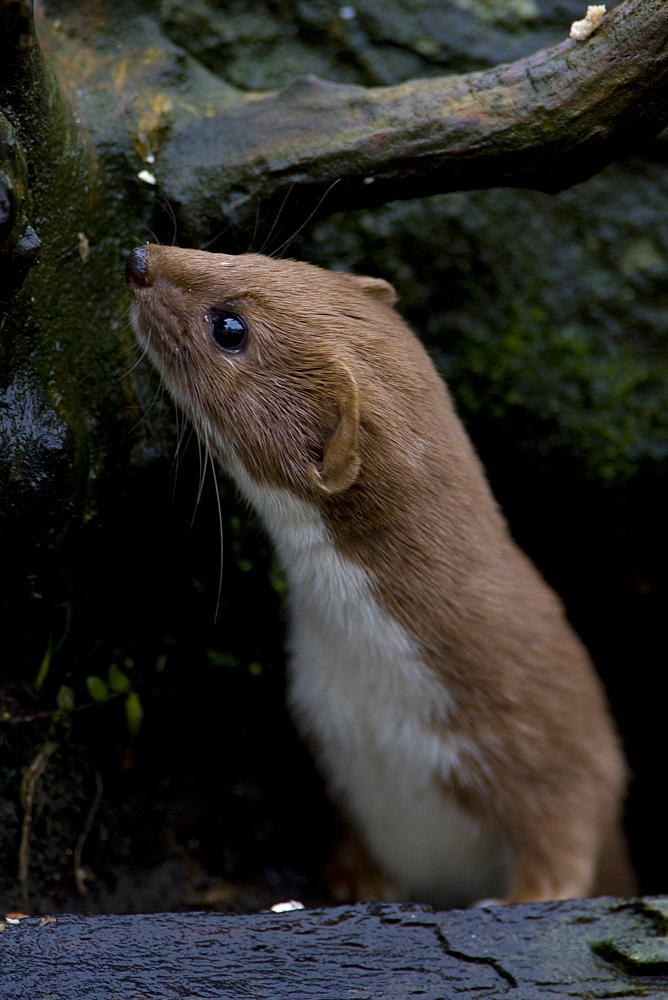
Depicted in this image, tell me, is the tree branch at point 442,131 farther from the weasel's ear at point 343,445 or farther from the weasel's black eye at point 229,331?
the weasel's ear at point 343,445

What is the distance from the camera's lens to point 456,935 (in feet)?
8.71

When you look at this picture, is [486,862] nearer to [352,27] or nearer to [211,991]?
[211,991]

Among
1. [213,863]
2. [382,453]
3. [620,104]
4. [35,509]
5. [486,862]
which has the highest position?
[620,104]

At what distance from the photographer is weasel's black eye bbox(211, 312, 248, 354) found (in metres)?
3.07

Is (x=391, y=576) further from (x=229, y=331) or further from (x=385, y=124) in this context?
(x=385, y=124)

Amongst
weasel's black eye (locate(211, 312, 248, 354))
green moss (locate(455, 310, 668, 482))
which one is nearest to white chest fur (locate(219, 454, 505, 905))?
weasel's black eye (locate(211, 312, 248, 354))

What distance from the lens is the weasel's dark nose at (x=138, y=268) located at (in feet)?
10.0

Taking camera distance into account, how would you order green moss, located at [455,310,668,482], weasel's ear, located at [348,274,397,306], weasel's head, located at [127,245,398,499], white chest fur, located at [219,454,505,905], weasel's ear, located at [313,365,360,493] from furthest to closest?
green moss, located at [455,310,668,482] → weasel's ear, located at [348,274,397,306] → white chest fur, located at [219,454,505,905] → weasel's head, located at [127,245,398,499] → weasel's ear, located at [313,365,360,493]

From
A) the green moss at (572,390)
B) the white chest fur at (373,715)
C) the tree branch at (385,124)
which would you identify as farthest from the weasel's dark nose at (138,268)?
the green moss at (572,390)

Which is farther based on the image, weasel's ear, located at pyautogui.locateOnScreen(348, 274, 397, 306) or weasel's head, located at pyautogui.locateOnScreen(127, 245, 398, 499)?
weasel's ear, located at pyautogui.locateOnScreen(348, 274, 397, 306)

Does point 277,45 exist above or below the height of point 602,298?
above

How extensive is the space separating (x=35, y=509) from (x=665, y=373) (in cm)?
295

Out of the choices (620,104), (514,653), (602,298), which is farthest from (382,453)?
(602,298)

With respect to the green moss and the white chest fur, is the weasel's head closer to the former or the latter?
the white chest fur
